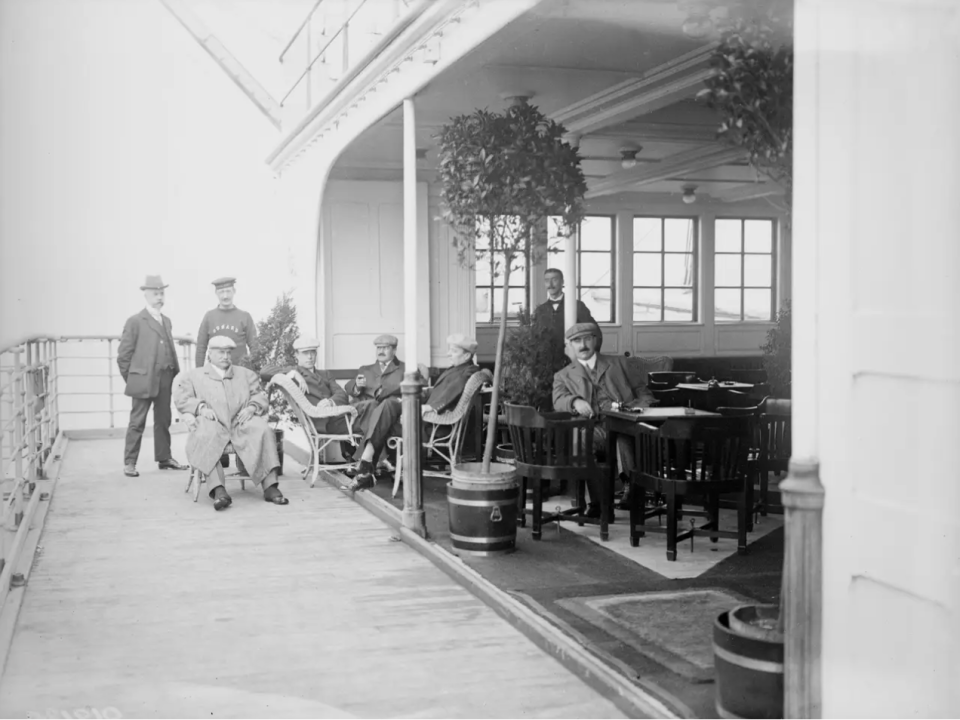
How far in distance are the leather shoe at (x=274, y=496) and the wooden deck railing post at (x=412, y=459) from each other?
1542mm

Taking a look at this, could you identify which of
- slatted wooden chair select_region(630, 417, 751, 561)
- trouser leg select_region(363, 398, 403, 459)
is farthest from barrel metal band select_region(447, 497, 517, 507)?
trouser leg select_region(363, 398, 403, 459)

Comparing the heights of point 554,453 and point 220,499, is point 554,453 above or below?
above

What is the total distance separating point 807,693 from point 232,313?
7334 millimetres

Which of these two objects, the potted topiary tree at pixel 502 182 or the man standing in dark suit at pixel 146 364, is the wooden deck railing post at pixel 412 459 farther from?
the man standing in dark suit at pixel 146 364

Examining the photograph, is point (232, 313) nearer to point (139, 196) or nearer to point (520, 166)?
point (139, 196)

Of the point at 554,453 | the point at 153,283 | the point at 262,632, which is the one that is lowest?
the point at 262,632

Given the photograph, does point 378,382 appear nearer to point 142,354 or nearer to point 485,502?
point 142,354

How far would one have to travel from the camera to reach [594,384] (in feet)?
21.5

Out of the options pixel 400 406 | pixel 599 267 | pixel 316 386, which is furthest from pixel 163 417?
pixel 599 267

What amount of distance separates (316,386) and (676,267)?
8.20 m

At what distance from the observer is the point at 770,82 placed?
2.95m

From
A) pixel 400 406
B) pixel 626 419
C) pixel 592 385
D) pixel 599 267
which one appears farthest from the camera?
pixel 599 267

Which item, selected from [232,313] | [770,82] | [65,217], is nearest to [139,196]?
[65,217]

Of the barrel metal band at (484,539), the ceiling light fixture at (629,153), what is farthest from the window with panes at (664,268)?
the barrel metal band at (484,539)
